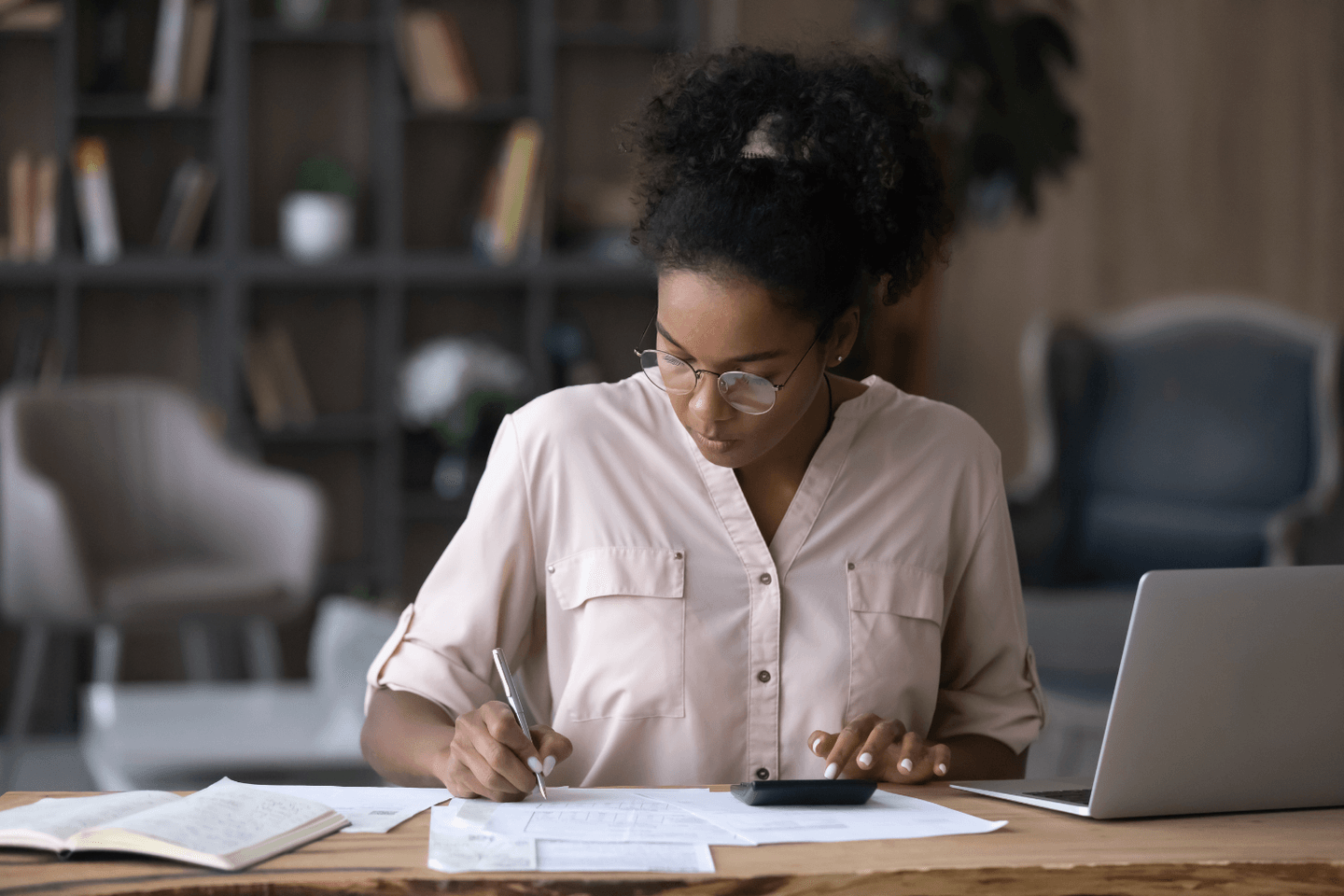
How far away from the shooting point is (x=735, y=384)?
3.63ft

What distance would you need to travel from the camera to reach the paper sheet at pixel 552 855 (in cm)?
82

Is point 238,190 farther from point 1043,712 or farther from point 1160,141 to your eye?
point 1043,712

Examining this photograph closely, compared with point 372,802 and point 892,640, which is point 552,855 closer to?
point 372,802

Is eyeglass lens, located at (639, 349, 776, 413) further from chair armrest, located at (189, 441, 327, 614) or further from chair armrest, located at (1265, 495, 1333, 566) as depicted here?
chair armrest, located at (189, 441, 327, 614)

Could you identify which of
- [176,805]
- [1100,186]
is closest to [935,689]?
[176,805]

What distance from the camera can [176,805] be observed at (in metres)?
0.90

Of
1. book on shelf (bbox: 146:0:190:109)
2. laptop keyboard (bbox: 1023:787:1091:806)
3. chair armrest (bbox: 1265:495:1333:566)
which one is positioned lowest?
chair armrest (bbox: 1265:495:1333:566)

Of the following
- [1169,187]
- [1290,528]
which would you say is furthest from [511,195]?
[1290,528]

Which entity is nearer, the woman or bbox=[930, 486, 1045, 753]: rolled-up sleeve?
the woman

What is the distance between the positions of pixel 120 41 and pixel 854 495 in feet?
11.6

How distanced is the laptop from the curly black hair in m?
0.39

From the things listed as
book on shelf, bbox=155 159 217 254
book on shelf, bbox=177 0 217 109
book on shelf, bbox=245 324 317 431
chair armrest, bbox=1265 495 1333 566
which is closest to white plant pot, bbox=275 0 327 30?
book on shelf, bbox=177 0 217 109

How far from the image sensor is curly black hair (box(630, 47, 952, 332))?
1095 millimetres

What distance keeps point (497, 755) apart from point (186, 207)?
135 inches
